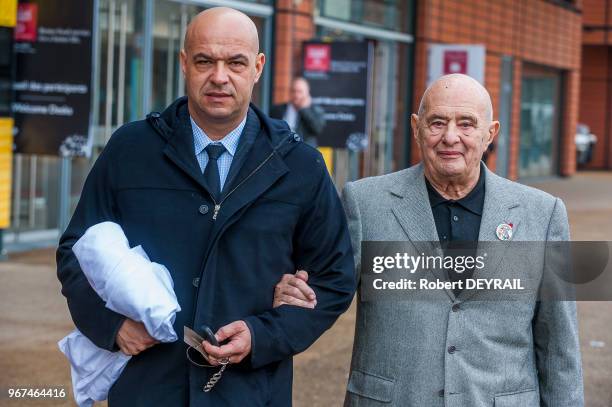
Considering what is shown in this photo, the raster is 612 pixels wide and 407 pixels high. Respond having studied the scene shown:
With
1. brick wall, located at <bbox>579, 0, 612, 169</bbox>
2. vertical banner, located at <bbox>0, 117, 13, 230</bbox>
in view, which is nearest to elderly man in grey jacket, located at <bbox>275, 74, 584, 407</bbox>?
vertical banner, located at <bbox>0, 117, 13, 230</bbox>

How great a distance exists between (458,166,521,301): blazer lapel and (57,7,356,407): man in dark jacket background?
1.40 feet

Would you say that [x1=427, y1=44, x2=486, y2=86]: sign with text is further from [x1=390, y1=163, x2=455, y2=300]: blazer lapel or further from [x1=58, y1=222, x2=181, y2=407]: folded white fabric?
[x1=58, y1=222, x2=181, y2=407]: folded white fabric

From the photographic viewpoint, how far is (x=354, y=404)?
2.95 metres

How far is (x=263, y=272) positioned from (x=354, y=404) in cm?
53

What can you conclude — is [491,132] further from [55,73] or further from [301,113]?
[301,113]

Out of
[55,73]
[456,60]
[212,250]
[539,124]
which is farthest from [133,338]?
[539,124]

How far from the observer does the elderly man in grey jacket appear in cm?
289

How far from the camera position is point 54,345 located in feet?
21.7

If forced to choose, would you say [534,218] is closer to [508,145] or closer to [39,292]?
[39,292]

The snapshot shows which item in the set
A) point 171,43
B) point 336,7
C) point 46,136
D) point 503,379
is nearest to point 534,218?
point 503,379

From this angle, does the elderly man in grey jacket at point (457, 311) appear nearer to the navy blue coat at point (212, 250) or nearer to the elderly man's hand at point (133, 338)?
the navy blue coat at point (212, 250)

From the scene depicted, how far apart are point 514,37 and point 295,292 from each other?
63.2 ft

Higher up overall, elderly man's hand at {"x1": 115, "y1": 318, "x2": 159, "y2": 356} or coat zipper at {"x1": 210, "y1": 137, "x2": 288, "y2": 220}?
coat zipper at {"x1": 210, "y1": 137, "x2": 288, "y2": 220}

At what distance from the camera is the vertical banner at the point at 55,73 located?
9867 mm
